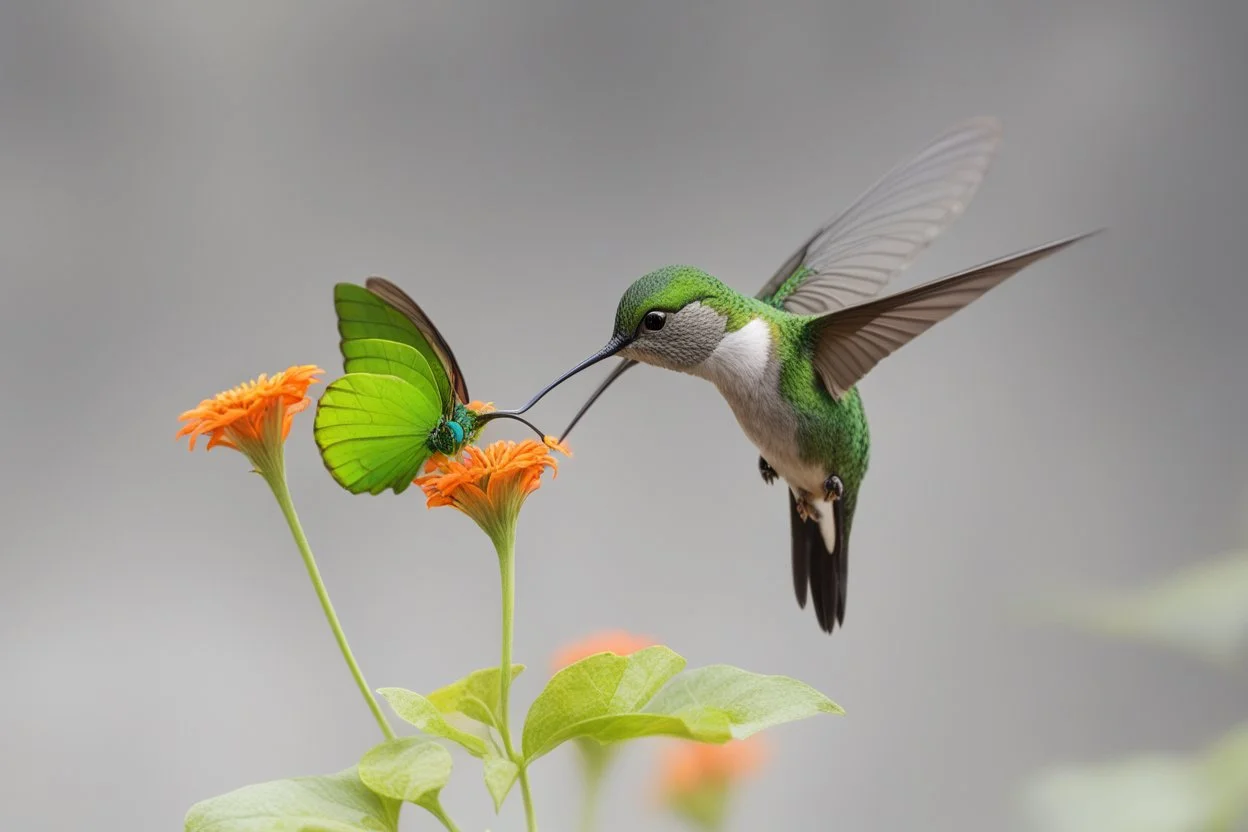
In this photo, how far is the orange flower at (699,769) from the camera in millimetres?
751

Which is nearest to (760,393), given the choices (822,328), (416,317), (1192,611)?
(822,328)

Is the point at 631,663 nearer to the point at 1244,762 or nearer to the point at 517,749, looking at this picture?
the point at 517,749

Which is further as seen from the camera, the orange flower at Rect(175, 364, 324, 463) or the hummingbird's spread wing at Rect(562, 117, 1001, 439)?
the hummingbird's spread wing at Rect(562, 117, 1001, 439)

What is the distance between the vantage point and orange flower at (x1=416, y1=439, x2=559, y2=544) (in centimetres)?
40

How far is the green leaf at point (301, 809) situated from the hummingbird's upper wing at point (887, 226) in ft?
0.98

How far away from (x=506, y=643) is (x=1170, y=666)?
4.92ft

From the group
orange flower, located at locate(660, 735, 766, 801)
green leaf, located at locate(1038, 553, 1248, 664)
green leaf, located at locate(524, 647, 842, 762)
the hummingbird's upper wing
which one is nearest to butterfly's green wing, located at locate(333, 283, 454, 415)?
green leaf, located at locate(524, 647, 842, 762)

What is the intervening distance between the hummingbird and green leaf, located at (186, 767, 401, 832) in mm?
144

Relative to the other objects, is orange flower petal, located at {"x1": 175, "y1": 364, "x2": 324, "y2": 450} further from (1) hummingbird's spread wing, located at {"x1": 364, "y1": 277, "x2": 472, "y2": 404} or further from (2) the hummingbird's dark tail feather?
(2) the hummingbird's dark tail feather

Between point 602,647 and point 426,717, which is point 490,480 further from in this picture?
point 602,647

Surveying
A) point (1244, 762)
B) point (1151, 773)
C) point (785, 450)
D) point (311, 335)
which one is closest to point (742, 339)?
point (785, 450)

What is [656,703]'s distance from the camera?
0.44 metres

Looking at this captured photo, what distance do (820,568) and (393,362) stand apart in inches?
8.5

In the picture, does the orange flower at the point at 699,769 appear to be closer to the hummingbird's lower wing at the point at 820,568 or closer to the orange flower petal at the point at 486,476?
the hummingbird's lower wing at the point at 820,568
